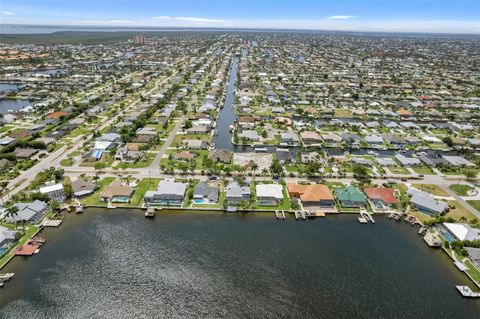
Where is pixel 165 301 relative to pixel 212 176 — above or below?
below

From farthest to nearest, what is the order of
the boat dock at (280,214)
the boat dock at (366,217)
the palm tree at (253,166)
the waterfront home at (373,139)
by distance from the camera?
the waterfront home at (373,139), the palm tree at (253,166), the boat dock at (280,214), the boat dock at (366,217)

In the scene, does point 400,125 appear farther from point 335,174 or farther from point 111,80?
point 111,80

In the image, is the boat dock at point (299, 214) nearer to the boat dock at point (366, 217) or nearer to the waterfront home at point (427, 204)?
the boat dock at point (366, 217)

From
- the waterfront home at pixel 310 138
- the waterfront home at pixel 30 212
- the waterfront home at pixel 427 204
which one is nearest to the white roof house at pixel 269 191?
the waterfront home at pixel 427 204

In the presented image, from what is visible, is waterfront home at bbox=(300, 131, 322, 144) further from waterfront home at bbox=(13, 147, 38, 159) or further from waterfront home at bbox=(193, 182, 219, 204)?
waterfront home at bbox=(13, 147, 38, 159)

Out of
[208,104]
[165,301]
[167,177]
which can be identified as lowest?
[165,301]

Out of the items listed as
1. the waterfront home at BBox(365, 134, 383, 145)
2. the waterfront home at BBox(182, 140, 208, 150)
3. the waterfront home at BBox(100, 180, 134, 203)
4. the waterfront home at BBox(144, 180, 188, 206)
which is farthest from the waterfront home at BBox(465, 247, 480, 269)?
the waterfront home at BBox(182, 140, 208, 150)

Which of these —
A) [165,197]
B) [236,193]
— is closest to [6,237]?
[165,197]

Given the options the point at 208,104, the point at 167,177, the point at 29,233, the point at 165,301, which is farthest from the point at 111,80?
the point at 165,301
